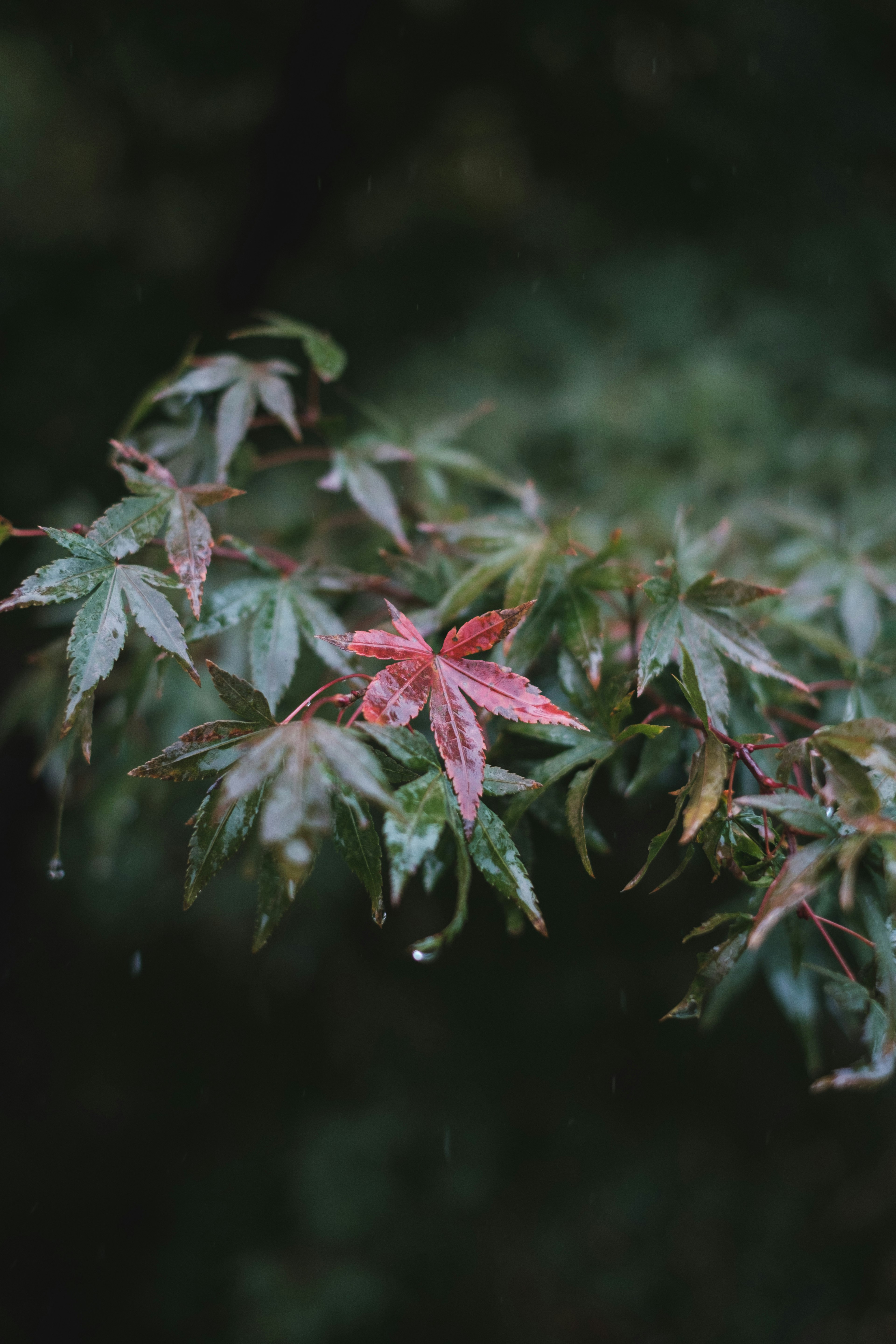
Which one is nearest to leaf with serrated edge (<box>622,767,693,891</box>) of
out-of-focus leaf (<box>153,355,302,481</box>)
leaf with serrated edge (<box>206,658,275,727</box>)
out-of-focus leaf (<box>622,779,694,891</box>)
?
out-of-focus leaf (<box>622,779,694,891</box>)

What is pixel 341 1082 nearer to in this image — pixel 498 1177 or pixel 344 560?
pixel 498 1177

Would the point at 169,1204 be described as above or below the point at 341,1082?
below

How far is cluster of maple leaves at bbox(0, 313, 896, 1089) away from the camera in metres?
0.79

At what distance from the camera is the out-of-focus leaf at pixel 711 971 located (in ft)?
2.77

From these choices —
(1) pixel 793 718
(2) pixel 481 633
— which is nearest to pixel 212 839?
(2) pixel 481 633

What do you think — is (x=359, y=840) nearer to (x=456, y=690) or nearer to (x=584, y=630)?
(x=456, y=690)

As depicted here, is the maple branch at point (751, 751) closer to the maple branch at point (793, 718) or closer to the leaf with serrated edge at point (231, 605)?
the maple branch at point (793, 718)

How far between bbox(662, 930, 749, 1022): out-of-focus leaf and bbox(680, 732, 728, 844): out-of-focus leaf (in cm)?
12

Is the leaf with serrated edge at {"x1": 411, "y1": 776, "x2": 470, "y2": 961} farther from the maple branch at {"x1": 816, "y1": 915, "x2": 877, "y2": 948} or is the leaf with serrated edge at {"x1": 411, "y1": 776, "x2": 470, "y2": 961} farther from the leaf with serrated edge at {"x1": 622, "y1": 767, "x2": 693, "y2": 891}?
the maple branch at {"x1": 816, "y1": 915, "x2": 877, "y2": 948}

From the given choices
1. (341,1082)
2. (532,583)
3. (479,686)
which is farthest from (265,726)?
(341,1082)

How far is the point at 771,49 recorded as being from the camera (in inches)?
102

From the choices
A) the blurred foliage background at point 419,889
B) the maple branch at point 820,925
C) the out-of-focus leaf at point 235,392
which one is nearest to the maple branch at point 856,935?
the maple branch at point 820,925

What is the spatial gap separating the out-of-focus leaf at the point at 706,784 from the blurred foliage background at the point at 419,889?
1557 millimetres

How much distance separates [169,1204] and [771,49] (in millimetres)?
4396
